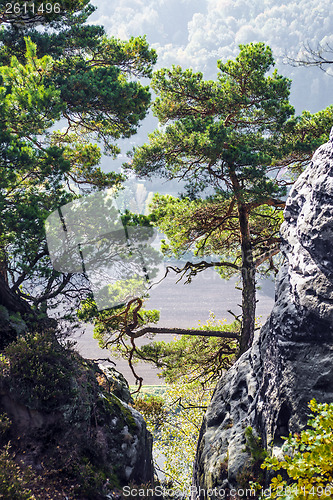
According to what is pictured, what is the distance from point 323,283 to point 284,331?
3.08ft

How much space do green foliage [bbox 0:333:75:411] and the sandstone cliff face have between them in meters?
2.81

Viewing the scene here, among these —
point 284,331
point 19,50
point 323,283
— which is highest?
point 19,50

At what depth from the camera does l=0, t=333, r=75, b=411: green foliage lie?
5.98 m

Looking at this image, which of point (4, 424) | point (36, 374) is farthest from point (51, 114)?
point (4, 424)

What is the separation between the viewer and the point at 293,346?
503 cm

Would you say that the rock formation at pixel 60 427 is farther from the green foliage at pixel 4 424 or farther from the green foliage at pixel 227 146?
the green foliage at pixel 227 146

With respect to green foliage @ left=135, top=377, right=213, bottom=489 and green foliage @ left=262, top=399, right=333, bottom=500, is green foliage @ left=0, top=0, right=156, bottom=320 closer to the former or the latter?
green foliage @ left=262, top=399, right=333, bottom=500

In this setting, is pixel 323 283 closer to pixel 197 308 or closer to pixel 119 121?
pixel 119 121

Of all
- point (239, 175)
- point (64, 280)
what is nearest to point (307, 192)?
point (239, 175)

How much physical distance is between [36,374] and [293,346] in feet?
13.8

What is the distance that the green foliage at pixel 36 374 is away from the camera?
598 cm

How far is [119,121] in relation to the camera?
29.9 feet

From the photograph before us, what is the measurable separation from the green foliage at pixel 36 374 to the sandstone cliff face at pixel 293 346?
9.21 feet

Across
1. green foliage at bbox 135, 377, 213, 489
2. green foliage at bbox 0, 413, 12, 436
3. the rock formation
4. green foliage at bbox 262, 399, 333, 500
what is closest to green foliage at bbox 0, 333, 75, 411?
the rock formation
